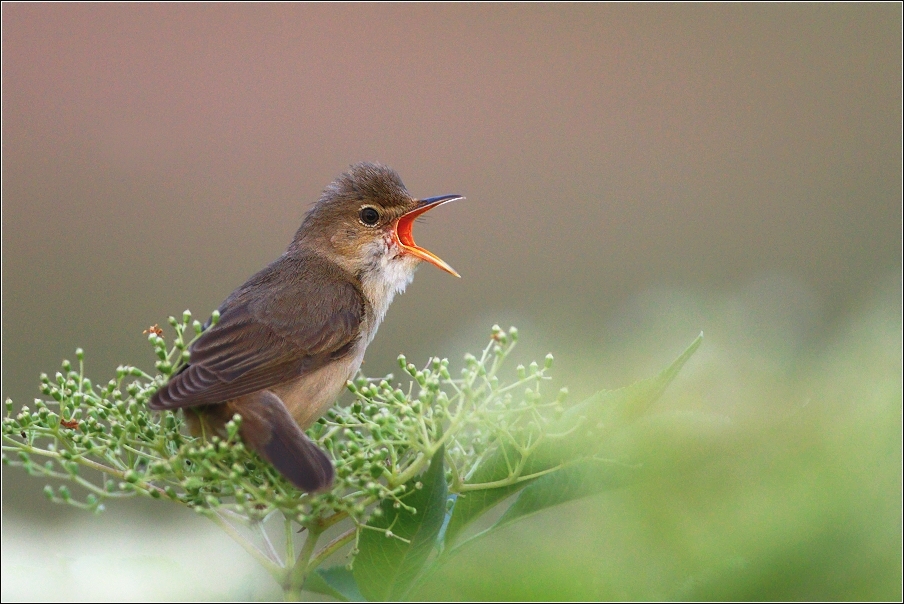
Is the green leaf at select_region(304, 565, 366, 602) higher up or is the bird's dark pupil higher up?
the bird's dark pupil

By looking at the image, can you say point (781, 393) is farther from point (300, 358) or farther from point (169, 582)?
point (300, 358)

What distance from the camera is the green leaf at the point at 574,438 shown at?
1.23m

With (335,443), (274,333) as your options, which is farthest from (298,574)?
(274,333)

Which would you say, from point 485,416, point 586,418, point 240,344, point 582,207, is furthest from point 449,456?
point 582,207

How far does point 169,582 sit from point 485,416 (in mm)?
637

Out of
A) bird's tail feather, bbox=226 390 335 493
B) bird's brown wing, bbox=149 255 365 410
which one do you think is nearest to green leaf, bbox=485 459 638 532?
bird's tail feather, bbox=226 390 335 493

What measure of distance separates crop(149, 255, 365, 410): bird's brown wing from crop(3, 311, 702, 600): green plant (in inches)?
12.0

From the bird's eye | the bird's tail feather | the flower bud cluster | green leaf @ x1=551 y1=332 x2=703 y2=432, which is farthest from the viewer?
the bird's eye

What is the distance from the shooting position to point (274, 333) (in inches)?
115

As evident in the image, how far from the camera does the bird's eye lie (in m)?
3.82

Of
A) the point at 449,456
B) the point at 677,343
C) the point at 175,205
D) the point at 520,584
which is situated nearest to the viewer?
the point at 520,584

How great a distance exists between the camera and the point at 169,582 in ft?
3.66

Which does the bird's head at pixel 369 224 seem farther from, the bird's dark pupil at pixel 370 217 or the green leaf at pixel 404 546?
the green leaf at pixel 404 546

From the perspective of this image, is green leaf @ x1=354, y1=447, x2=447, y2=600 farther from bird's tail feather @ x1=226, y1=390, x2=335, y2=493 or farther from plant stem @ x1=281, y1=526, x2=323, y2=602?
bird's tail feather @ x1=226, y1=390, x2=335, y2=493
